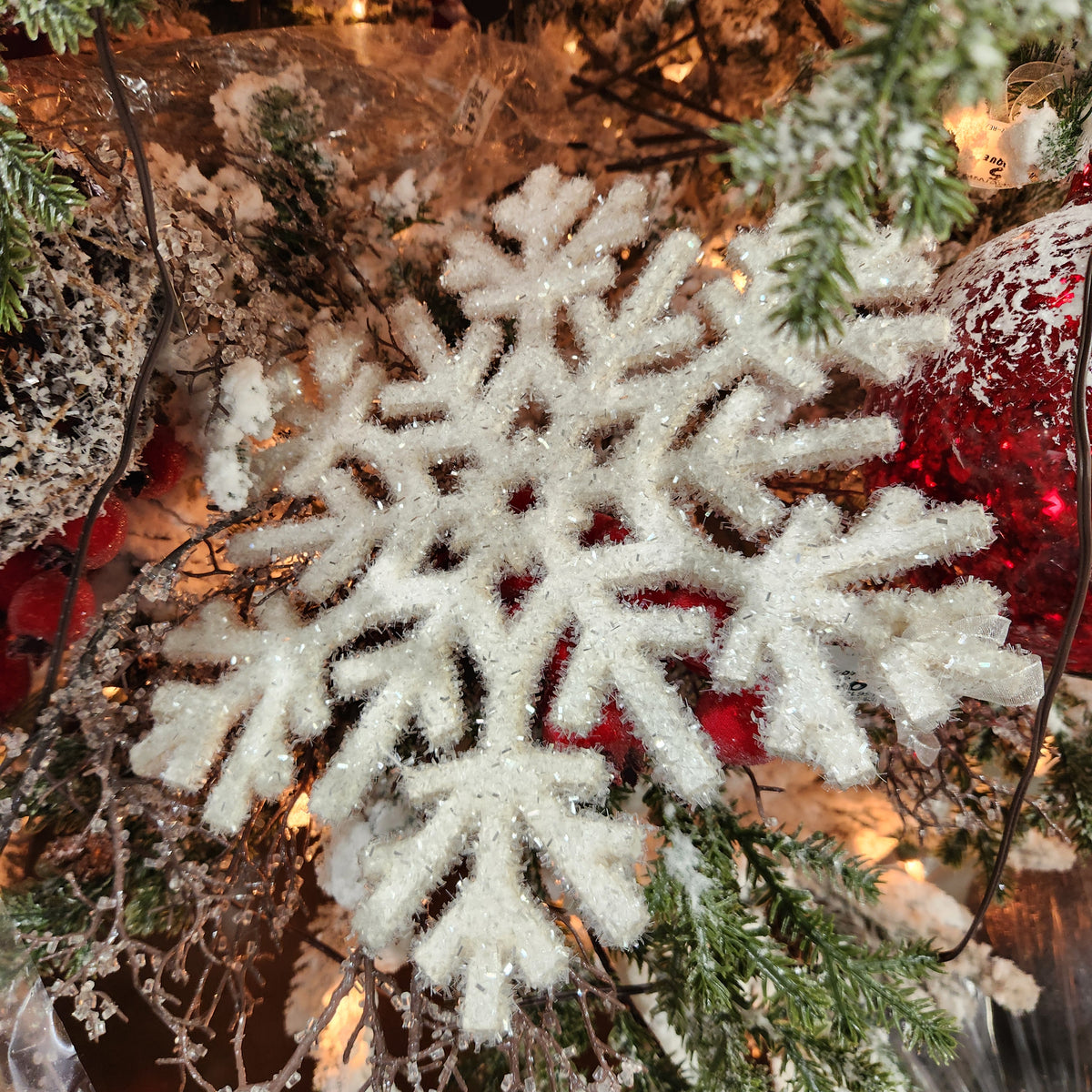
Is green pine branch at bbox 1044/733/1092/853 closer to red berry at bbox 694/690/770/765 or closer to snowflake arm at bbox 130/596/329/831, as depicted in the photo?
red berry at bbox 694/690/770/765

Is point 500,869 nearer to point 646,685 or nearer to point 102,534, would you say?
point 646,685

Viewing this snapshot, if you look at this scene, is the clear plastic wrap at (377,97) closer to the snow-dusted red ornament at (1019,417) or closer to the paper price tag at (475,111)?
the paper price tag at (475,111)

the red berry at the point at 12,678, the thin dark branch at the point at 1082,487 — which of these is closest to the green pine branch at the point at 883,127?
the thin dark branch at the point at 1082,487

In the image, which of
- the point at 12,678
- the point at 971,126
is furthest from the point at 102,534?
the point at 971,126

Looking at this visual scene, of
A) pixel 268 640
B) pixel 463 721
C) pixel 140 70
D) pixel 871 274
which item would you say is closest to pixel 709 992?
pixel 463 721

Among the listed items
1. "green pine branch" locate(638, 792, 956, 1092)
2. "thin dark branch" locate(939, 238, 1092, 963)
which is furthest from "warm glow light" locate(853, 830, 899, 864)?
"thin dark branch" locate(939, 238, 1092, 963)

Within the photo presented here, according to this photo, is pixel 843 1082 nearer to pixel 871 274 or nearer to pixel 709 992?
pixel 709 992

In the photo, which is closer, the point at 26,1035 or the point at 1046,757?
the point at 26,1035
